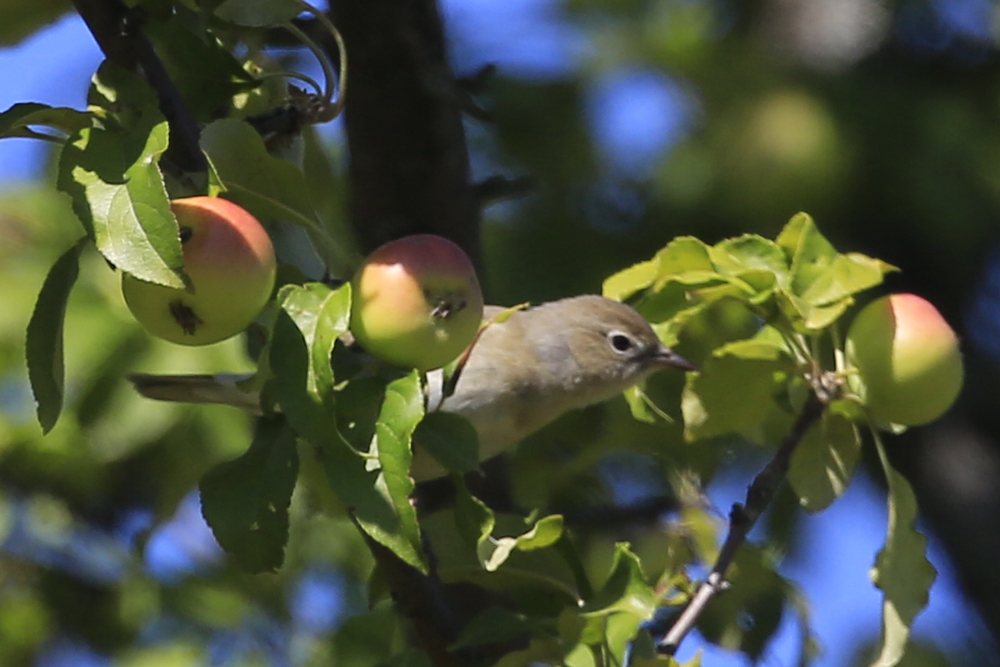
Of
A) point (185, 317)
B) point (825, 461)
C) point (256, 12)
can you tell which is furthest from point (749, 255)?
point (185, 317)

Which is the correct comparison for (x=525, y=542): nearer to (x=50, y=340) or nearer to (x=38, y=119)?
(x=50, y=340)

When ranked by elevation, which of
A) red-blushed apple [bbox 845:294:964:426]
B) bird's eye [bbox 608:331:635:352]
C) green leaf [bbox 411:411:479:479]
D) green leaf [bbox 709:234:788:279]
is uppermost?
green leaf [bbox 411:411:479:479]

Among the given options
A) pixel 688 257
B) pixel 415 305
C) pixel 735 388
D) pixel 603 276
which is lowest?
pixel 603 276

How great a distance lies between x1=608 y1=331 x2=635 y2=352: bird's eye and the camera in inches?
142

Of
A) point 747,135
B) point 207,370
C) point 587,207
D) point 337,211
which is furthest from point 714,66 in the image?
point 207,370

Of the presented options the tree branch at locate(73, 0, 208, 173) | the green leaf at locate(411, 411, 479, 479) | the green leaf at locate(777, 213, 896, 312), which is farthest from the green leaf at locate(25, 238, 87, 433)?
the green leaf at locate(777, 213, 896, 312)

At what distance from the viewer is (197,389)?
2.86 metres

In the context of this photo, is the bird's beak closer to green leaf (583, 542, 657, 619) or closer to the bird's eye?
the bird's eye

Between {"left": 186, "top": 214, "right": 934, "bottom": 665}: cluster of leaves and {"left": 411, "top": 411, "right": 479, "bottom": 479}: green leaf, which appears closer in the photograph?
{"left": 186, "top": 214, "right": 934, "bottom": 665}: cluster of leaves

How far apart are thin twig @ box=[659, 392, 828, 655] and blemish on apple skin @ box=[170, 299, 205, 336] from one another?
0.93 metres

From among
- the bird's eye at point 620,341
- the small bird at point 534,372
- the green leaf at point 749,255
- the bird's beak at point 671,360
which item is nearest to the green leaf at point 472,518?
the small bird at point 534,372

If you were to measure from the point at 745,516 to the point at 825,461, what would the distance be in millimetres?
219

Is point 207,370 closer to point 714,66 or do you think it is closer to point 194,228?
point 194,228

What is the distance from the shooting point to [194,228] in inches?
70.6
